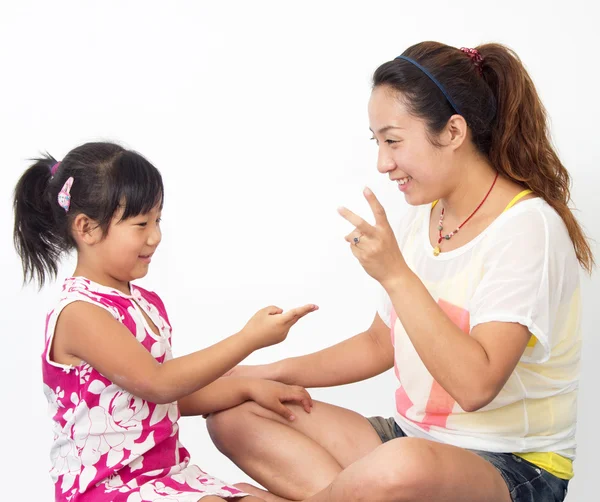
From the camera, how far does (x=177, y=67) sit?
306cm

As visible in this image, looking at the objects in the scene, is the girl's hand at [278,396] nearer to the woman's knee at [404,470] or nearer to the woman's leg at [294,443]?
the woman's leg at [294,443]

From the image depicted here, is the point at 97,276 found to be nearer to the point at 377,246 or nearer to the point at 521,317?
the point at 377,246

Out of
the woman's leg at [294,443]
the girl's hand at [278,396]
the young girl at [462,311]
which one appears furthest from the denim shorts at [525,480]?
the girl's hand at [278,396]

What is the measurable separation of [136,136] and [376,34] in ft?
2.64

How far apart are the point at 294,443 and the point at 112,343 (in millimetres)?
463

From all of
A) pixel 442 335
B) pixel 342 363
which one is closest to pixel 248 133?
pixel 342 363

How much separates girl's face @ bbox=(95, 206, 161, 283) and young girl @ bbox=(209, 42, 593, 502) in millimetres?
408

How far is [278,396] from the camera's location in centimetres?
207

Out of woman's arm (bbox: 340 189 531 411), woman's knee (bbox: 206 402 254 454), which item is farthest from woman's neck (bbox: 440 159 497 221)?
woman's knee (bbox: 206 402 254 454)

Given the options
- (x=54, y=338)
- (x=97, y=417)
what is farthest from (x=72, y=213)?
(x=97, y=417)

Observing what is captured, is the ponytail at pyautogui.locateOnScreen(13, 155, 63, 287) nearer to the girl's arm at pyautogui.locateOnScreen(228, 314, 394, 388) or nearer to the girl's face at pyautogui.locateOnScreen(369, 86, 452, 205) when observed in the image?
the girl's arm at pyautogui.locateOnScreen(228, 314, 394, 388)

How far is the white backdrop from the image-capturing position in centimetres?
273

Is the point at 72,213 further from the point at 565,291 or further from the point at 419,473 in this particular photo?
the point at 565,291

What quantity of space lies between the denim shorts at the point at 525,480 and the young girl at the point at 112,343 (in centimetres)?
44
